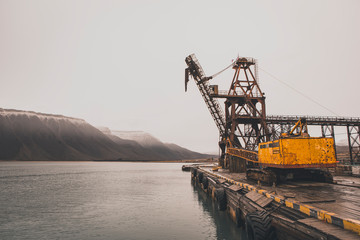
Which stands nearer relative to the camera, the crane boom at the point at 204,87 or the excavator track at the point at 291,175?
the excavator track at the point at 291,175

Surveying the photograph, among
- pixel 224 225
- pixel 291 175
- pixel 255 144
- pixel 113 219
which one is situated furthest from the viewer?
pixel 255 144

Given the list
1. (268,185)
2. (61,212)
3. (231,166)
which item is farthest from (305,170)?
(61,212)

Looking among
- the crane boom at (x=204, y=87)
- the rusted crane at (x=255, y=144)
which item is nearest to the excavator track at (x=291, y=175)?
the rusted crane at (x=255, y=144)

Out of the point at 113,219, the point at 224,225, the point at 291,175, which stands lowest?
the point at 113,219

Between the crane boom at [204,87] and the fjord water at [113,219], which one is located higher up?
the crane boom at [204,87]

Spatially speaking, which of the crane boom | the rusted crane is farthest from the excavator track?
the crane boom

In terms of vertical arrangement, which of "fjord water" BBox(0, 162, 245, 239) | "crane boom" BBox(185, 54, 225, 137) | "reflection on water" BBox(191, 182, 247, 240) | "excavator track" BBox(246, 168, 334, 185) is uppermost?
"crane boom" BBox(185, 54, 225, 137)

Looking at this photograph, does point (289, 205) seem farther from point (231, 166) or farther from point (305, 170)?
point (231, 166)

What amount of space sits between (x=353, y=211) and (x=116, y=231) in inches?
494

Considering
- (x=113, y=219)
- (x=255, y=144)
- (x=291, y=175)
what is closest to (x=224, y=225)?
(x=291, y=175)

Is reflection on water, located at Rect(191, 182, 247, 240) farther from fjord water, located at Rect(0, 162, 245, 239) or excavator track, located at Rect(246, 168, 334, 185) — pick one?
excavator track, located at Rect(246, 168, 334, 185)

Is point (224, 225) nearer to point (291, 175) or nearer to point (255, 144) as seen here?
point (291, 175)

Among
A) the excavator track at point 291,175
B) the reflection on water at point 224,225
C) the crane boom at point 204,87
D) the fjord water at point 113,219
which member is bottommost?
the fjord water at point 113,219

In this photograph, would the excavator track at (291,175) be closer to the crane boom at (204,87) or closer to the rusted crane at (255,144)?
the rusted crane at (255,144)
